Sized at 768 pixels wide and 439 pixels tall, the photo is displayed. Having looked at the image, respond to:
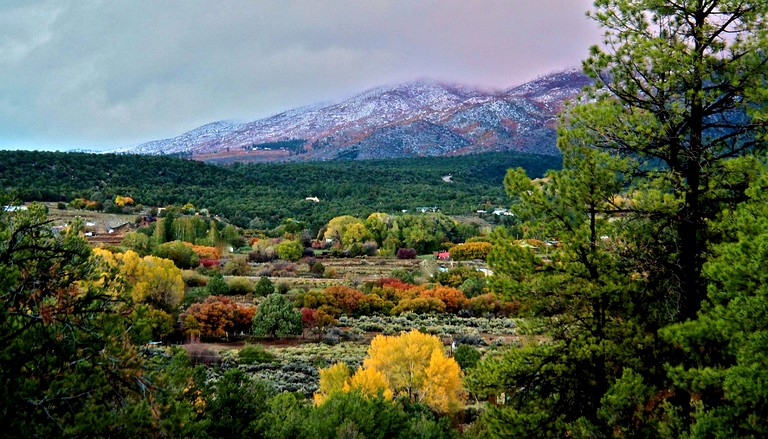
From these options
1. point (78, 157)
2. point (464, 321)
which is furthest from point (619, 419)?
point (78, 157)

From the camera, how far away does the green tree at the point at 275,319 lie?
32.1 metres

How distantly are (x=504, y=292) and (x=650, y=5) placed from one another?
4537 millimetres

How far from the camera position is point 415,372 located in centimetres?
1930

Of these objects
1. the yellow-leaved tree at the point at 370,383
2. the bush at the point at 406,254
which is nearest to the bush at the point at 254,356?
the yellow-leaved tree at the point at 370,383

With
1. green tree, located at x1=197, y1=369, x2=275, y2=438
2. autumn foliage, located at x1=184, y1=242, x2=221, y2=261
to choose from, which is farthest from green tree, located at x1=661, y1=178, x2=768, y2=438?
autumn foliage, located at x1=184, y1=242, x2=221, y2=261

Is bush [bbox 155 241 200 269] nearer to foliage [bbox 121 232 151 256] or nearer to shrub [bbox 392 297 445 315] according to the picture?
foliage [bbox 121 232 151 256]

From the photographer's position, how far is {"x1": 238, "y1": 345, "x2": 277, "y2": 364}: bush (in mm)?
25500

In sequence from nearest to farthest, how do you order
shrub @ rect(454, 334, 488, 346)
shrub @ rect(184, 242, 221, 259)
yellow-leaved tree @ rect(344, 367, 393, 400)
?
yellow-leaved tree @ rect(344, 367, 393, 400) < shrub @ rect(454, 334, 488, 346) < shrub @ rect(184, 242, 221, 259)

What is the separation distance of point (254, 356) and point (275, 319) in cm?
643

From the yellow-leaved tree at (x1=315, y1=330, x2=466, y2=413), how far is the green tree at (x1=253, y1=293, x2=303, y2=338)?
44.1ft

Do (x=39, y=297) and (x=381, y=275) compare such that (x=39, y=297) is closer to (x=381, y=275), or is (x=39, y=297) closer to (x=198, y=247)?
(x=381, y=275)

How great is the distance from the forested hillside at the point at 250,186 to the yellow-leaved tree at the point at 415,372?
179ft

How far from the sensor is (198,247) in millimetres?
59312

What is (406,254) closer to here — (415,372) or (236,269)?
(236,269)
